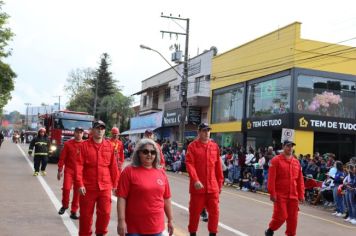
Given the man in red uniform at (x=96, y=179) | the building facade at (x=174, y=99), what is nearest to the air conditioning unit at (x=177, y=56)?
the building facade at (x=174, y=99)

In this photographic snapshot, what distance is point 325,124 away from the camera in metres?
25.6

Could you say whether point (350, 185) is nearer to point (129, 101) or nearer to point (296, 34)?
point (296, 34)

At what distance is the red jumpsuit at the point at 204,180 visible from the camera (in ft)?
25.8

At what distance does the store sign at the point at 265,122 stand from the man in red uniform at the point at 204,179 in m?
17.4

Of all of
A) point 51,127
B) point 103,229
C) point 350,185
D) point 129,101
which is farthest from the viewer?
point 129,101

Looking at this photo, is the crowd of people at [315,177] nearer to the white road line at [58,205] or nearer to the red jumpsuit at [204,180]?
the red jumpsuit at [204,180]

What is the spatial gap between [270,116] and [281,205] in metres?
18.7

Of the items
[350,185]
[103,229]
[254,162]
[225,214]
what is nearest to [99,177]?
[103,229]

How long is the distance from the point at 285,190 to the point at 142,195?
4.23 metres

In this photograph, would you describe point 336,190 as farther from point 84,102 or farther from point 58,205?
point 84,102

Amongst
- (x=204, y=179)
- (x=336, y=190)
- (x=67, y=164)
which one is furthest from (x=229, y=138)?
(x=204, y=179)

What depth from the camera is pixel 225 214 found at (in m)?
11.9

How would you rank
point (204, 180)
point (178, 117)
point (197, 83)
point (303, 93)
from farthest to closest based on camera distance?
point (178, 117) < point (197, 83) < point (303, 93) < point (204, 180)

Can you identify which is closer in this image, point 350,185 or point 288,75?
point 350,185
